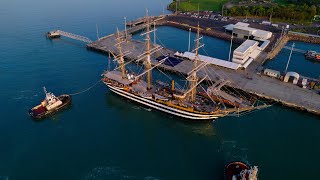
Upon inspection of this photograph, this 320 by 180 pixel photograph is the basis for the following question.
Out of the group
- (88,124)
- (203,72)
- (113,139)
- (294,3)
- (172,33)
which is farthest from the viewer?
(294,3)

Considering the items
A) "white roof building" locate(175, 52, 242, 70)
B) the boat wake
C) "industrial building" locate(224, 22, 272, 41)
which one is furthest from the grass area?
the boat wake

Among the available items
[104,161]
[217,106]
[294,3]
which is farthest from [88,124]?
[294,3]

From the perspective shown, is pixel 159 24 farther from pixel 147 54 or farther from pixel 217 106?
pixel 217 106

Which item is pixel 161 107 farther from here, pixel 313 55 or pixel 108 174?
pixel 313 55

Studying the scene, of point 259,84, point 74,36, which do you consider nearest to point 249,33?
point 259,84

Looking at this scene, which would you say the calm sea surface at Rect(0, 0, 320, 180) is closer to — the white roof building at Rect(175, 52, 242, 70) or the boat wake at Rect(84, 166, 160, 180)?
the boat wake at Rect(84, 166, 160, 180)

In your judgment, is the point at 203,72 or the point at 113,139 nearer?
the point at 113,139

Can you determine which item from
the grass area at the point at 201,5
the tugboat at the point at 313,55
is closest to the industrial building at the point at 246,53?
the tugboat at the point at 313,55
